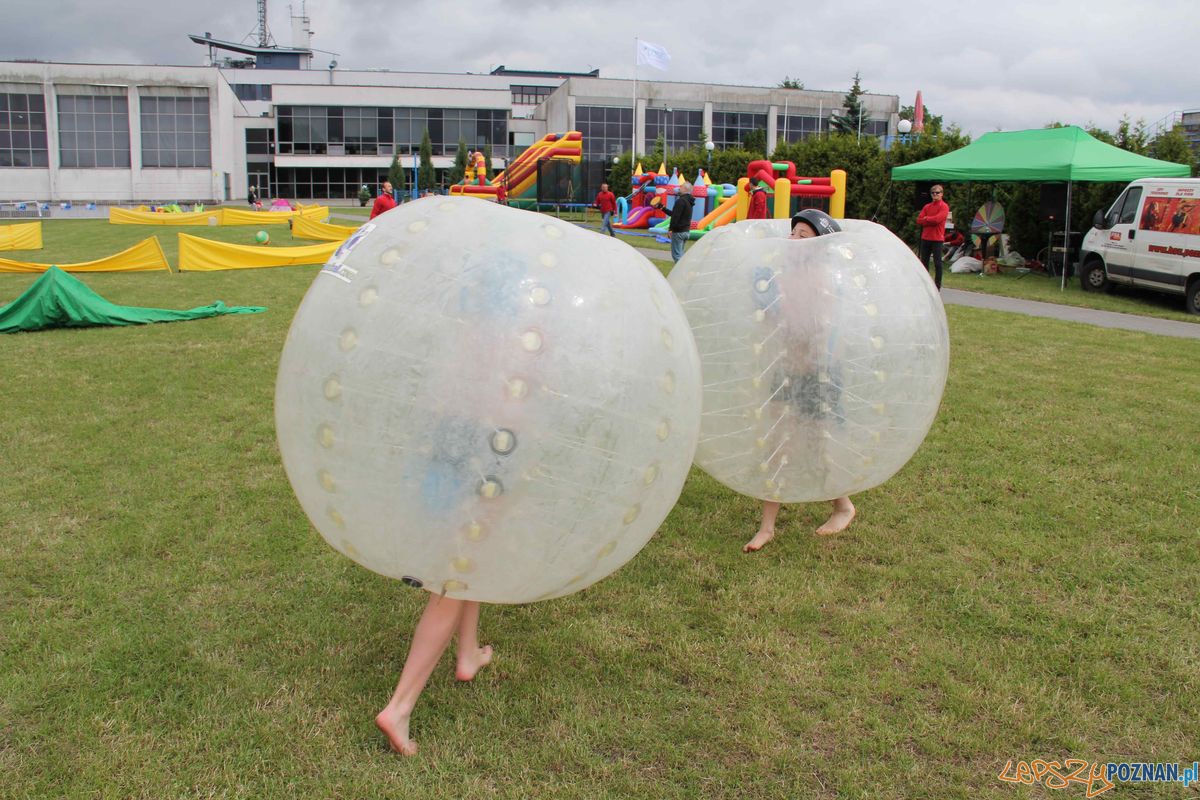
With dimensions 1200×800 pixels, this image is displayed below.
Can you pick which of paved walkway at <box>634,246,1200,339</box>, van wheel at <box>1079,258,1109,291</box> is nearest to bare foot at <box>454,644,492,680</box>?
paved walkway at <box>634,246,1200,339</box>

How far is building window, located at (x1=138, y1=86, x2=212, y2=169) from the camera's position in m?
58.5

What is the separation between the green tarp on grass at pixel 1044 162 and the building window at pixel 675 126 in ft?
162

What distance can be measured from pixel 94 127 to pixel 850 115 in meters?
54.5

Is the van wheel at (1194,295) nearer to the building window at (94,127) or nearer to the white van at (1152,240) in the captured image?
the white van at (1152,240)

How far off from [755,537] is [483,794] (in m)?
2.40

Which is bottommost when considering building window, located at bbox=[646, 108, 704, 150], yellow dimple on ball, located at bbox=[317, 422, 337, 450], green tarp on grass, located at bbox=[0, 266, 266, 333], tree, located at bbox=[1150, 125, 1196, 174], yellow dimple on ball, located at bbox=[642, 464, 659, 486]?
green tarp on grass, located at bbox=[0, 266, 266, 333]

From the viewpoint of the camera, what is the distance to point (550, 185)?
3716 cm

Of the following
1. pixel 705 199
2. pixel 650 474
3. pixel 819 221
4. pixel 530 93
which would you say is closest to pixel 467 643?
pixel 650 474

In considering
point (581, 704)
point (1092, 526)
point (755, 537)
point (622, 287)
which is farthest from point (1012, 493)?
point (622, 287)

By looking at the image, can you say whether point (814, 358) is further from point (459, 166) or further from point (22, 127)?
point (22, 127)

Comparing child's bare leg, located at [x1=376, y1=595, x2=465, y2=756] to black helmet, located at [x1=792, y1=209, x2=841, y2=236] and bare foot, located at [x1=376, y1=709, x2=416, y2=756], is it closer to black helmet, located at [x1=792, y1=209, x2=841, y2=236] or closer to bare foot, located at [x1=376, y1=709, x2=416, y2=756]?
bare foot, located at [x1=376, y1=709, x2=416, y2=756]

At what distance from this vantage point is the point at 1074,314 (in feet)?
45.4

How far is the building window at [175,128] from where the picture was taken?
58531 mm

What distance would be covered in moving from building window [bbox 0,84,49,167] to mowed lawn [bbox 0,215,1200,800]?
203 ft
